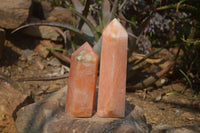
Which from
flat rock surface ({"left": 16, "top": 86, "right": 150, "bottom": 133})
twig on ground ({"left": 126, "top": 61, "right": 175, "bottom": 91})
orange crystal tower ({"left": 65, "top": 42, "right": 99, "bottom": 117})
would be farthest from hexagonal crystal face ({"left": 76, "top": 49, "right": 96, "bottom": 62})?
twig on ground ({"left": 126, "top": 61, "right": 175, "bottom": 91})

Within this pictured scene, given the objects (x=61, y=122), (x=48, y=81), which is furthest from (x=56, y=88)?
(x=61, y=122)

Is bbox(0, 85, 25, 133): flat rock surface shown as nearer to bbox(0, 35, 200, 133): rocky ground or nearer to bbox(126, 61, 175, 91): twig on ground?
bbox(0, 35, 200, 133): rocky ground

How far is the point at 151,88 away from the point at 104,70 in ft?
4.86

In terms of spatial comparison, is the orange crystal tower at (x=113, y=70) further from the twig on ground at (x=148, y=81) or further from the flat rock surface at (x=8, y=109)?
the twig on ground at (x=148, y=81)

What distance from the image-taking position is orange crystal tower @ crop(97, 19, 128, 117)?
1377 mm

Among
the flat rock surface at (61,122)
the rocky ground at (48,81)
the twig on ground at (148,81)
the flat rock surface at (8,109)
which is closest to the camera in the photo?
the flat rock surface at (61,122)

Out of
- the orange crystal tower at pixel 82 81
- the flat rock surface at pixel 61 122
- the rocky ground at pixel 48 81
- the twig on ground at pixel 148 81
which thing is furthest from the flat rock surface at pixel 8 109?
the twig on ground at pixel 148 81

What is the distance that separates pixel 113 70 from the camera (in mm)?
1392

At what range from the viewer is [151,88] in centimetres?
274

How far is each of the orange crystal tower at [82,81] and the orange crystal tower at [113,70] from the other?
0.06 metres

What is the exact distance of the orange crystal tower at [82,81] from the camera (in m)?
1.36

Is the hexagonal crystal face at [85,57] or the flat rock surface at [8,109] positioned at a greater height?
the hexagonal crystal face at [85,57]

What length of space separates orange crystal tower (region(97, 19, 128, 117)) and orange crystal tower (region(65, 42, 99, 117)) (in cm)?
6

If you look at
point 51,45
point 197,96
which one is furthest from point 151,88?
point 51,45
